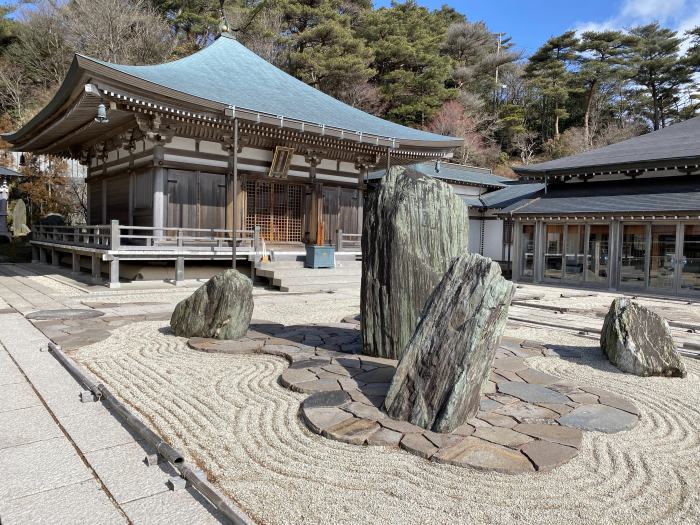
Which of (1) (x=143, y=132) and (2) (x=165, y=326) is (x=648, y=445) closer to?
(2) (x=165, y=326)

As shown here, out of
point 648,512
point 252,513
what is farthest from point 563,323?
point 252,513

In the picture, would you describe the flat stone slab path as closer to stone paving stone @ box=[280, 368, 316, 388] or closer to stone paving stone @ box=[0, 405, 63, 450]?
stone paving stone @ box=[280, 368, 316, 388]

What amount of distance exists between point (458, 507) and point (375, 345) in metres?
2.67

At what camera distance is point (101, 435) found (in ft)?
10.3

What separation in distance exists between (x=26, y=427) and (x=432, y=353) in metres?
2.86

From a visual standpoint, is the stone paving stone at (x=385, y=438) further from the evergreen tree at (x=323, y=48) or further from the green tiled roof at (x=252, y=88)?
the evergreen tree at (x=323, y=48)

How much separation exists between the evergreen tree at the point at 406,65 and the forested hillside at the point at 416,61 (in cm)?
9

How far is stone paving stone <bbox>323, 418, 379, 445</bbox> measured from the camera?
3066 mm

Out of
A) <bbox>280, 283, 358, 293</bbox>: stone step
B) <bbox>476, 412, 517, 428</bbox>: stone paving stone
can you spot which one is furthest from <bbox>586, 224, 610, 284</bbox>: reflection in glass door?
<bbox>476, 412, 517, 428</bbox>: stone paving stone

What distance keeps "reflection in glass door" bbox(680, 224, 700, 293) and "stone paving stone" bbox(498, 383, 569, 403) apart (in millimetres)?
12036

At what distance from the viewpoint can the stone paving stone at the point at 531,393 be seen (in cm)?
388

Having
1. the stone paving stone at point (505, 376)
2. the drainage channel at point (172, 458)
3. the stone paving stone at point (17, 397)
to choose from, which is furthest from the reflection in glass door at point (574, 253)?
the stone paving stone at point (17, 397)

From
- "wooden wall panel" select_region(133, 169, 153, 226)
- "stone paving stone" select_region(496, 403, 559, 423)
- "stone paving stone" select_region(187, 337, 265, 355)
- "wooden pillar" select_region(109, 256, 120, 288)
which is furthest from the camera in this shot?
"wooden wall panel" select_region(133, 169, 153, 226)

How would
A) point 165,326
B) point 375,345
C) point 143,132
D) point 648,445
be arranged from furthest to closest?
point 143,132
point 165,326
point 375,345
point 648,445
